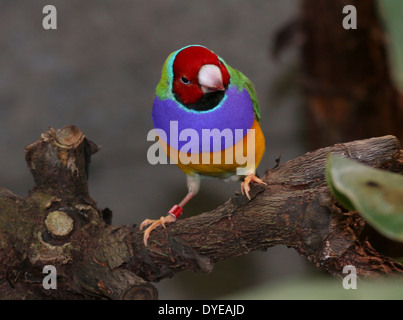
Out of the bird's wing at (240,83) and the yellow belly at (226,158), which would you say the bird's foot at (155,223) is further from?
the bird's wing at (240,83)

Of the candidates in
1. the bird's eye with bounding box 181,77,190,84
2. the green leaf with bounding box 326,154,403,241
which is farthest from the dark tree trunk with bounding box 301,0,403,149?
the green leaf with bounding box 326,154,403,241

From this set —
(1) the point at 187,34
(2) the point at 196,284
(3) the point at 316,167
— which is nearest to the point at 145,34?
(1) the point at 187,34

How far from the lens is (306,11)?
2.39 m

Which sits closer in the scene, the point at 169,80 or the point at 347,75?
the point at 169,80

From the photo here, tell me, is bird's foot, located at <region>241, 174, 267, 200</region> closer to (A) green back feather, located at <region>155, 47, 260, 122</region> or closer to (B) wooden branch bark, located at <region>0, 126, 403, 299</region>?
(B) wooden branch bark, located at <region>0, 126, 403, 299</region>

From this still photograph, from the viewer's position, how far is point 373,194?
0.58m

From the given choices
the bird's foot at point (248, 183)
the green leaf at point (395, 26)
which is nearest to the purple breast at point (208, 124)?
the bird's foot at point (248, 183)

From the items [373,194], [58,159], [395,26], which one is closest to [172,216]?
[58,159]

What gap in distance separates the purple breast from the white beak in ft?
0.31

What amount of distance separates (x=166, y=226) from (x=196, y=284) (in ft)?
5.01

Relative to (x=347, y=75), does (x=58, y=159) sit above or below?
below

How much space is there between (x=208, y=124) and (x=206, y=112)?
0.12ft

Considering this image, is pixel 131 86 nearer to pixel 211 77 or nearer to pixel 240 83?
pixel 240 83

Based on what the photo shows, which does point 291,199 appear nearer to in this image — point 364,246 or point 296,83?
point 364,246
